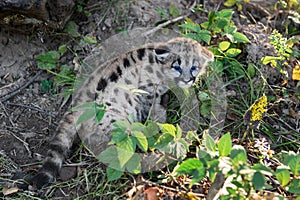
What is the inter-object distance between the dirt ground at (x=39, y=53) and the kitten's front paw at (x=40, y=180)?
0.17 meters

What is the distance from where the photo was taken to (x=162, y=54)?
3314mm

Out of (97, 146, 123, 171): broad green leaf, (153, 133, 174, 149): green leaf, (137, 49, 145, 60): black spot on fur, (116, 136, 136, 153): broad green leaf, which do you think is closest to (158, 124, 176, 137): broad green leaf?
(153, 133, 174, 149): green leaf

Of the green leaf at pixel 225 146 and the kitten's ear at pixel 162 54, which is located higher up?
the green leaf at pixel 225 146

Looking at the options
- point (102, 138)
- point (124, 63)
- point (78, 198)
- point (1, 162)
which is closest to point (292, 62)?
point (124, 63)

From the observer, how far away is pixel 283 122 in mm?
3393

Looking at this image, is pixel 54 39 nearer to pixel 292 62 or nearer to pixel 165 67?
pixel 165 67

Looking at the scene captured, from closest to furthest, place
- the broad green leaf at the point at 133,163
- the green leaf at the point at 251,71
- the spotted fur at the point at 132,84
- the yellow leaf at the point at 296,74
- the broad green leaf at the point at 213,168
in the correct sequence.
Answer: the broad green leaf at the point at 213,168 → the broad green leaf at the point at 133,163 → the spotted fur at the point at 132,84 → the green leaf at the point at 251,71 → the yellow leaf at the point at 296,74

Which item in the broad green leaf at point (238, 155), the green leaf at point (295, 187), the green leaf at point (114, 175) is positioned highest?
the broad green leaf at point (238, 155)

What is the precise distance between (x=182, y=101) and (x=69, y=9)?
46.6 inches

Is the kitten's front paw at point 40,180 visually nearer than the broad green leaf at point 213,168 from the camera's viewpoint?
No

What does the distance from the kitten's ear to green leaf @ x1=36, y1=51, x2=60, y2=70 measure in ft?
2.73

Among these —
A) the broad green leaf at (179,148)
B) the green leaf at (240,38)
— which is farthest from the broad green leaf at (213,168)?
the green leaf at (240,38)

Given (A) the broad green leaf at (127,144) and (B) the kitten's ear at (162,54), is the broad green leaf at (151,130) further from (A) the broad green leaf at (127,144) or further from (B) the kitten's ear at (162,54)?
(B) the kitten's ear at (162,54)

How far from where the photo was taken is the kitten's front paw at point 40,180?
2.82 m
